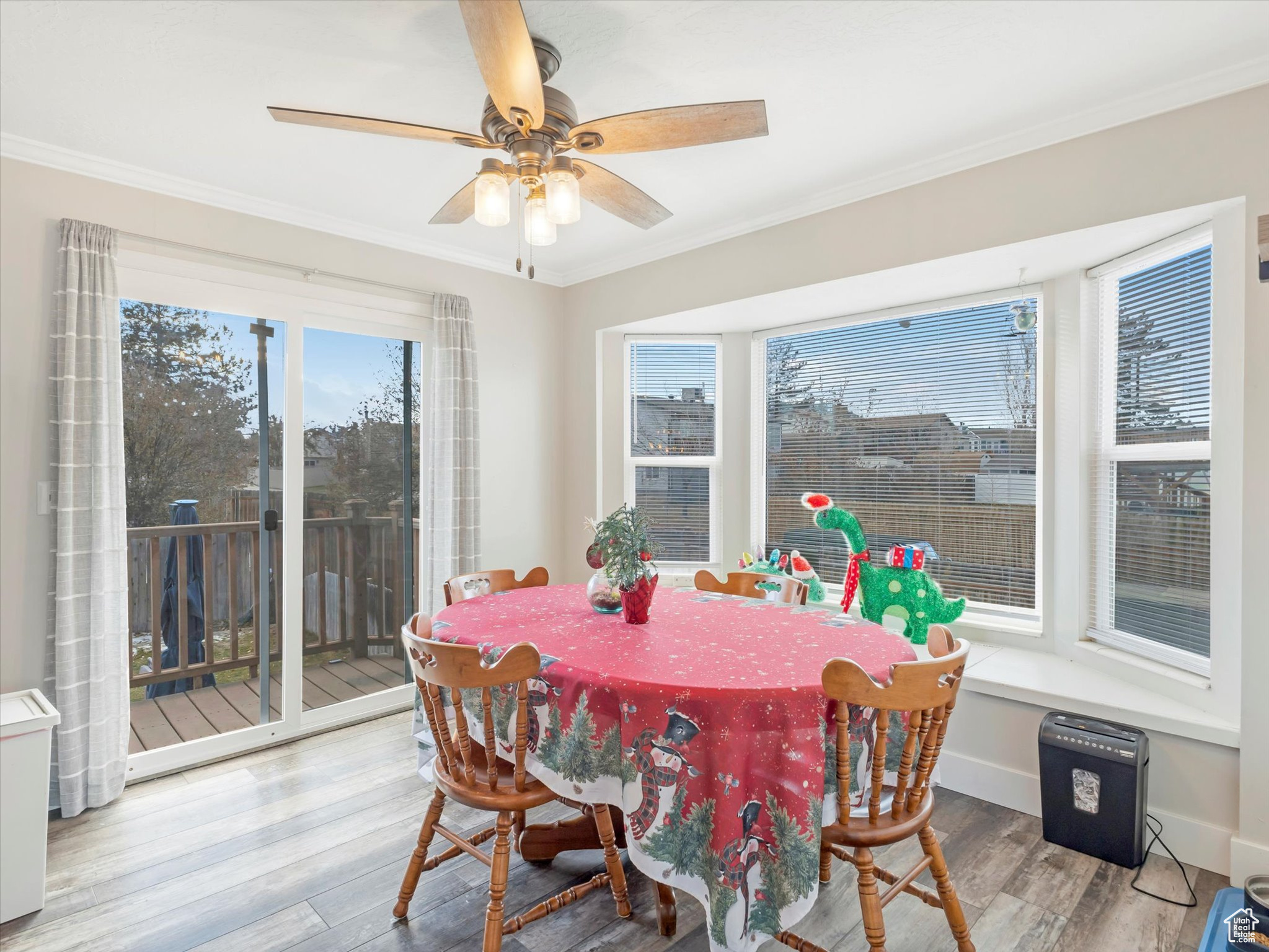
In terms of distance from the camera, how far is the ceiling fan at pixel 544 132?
5.61 ft

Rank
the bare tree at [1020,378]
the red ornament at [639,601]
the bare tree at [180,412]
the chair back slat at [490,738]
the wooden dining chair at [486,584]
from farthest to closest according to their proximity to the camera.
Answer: the bare tree at [1020,378] < the bare tree at [180,412] < the wooden dining chair at [486,584] < the red ornament at [639,601] < the chair back slat at [490,738]

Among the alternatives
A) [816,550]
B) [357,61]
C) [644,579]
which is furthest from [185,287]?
[816,550]

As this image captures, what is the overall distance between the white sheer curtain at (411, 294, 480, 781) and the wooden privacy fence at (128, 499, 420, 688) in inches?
8.3

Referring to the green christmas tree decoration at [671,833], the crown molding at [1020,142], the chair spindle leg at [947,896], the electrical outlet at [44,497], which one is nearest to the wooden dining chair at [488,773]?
the green christmas tree decoration at [671,833]

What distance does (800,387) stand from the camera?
407 cm

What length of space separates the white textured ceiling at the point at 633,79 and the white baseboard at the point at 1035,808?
2.34 metres

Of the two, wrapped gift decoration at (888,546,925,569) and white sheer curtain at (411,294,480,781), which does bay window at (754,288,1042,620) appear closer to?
wrapped gift decoration at (888,546,925,569)

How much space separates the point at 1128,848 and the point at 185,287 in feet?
13.7

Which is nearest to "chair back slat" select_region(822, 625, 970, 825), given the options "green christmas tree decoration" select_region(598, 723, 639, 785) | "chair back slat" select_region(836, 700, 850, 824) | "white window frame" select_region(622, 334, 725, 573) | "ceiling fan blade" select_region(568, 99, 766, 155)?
"chair back slat" select_region(836, 700, 850, 824)

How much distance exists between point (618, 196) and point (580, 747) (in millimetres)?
1726

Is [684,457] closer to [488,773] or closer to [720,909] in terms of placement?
[488,773]

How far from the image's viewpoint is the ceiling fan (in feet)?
5.61

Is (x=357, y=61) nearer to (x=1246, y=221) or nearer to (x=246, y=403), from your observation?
(x=246, y=403)

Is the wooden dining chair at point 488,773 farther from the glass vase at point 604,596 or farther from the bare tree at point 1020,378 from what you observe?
the bare tree at point 1020,378
